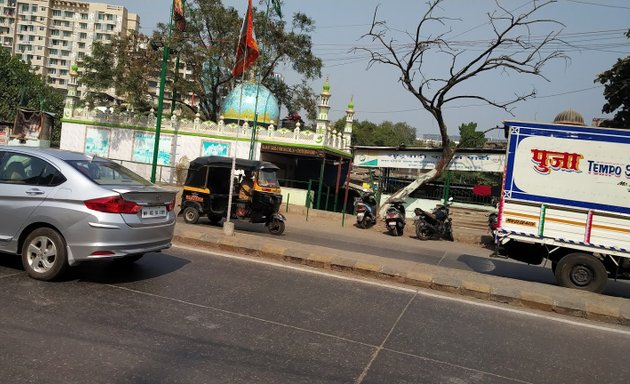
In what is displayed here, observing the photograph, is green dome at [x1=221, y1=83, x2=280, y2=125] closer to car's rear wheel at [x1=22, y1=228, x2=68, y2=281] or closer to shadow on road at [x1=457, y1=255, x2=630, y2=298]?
shadow on road at [x1=457, y1=255, x2=630, y2=298]

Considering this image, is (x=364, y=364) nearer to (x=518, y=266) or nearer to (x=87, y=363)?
(x=87, y=363)

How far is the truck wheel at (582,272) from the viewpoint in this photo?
832cm

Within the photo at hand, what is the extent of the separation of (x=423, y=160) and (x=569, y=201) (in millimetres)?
13607

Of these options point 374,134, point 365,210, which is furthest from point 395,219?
point 374,134

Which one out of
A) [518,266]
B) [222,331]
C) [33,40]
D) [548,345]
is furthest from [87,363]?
[33,40]

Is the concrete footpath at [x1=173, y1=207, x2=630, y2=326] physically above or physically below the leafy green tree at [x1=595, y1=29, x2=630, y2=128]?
below

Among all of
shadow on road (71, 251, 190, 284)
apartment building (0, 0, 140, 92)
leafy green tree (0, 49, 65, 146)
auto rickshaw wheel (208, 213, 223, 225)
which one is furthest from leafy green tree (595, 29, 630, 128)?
apartment building (0, 0, 140, 92)

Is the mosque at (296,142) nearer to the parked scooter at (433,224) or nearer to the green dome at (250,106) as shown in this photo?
the green dome at (250,106)

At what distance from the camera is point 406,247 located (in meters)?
14.7

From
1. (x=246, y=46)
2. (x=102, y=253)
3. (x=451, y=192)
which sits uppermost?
(x=246, y=46)

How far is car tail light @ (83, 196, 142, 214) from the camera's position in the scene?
5703 millimetres

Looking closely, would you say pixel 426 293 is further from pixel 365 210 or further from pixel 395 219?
pixel 365 210

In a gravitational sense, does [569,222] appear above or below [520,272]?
above

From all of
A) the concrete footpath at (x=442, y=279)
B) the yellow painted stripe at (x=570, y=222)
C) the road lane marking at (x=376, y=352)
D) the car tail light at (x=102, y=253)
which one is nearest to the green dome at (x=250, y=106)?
the concrete footpath at (x=442, y=279)
